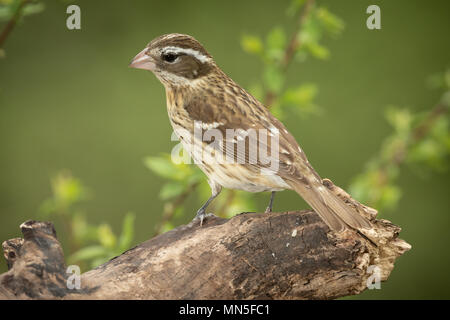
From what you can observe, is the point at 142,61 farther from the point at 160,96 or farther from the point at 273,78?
the point at 160,96

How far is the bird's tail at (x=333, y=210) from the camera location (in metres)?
2.62

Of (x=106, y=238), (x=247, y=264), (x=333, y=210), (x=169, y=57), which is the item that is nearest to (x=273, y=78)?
(x=169, y=57)

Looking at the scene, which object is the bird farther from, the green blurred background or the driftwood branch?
the green blurred background

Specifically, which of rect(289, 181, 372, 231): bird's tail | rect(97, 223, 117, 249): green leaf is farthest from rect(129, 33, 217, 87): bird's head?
rect(289, 181, 372, 231): bird's tail

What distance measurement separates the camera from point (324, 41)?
5.86 meters

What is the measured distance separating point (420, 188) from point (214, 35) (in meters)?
2.43

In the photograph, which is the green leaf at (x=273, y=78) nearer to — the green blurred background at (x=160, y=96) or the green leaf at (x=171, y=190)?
the green leaf at (x=171, y=190)

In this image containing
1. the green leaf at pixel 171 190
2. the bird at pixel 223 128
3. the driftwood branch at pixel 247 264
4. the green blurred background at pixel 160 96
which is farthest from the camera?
the green blurred background at pixel 160 96

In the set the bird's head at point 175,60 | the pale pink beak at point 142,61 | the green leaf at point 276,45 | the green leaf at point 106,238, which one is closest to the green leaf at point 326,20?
the green leaf at point 276,45

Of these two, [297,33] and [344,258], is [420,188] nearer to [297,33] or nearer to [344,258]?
[297,33]

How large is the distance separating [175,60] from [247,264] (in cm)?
123

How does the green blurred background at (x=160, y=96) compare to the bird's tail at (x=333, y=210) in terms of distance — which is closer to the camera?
the bird's tail at (x=333, y=210)

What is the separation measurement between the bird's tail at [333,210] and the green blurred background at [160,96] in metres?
2.74

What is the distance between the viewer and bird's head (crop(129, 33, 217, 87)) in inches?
129
